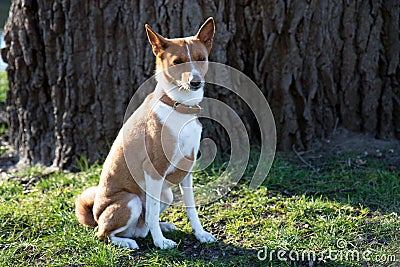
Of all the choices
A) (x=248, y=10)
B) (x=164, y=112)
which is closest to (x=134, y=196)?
(x=164, y=112)

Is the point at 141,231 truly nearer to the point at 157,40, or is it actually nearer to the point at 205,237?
the point at 205,237

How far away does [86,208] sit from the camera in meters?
4.11

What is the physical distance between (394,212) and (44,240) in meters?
2.48

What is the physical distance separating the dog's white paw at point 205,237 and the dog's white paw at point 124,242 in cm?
42

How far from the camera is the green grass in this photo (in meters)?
3.62

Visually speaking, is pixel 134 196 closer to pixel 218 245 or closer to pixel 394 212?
pixel 218 245

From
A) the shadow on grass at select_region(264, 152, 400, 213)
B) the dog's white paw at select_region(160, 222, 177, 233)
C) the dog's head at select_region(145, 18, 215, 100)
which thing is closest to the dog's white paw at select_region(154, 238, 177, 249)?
the dog's white paw at select_region(160, 222, 177, 233)

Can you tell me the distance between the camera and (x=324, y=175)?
4750mm

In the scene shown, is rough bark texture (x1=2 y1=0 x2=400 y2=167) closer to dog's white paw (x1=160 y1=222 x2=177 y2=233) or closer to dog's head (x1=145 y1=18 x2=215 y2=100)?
dog's head (x1=145 y1=18 x2=215 y2=100)

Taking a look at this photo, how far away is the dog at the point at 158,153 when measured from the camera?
11.7 ft

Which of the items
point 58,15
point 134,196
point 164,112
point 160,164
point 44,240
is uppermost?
point 58,15

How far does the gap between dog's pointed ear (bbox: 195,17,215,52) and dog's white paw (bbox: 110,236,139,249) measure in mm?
1375

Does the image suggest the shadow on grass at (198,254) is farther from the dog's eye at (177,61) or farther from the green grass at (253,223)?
the dog's eye at (177,61)

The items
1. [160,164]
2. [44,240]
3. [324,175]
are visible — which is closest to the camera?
[160,164]
